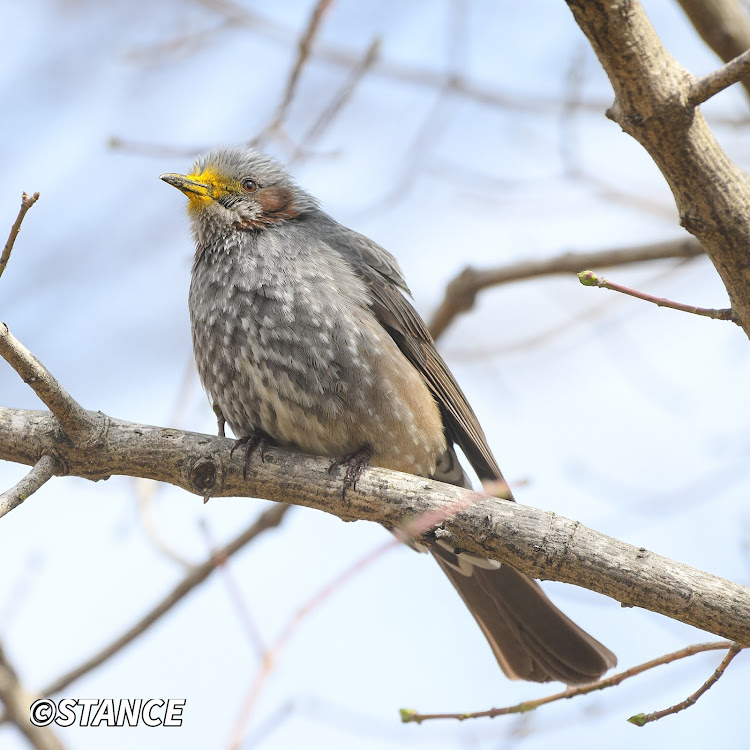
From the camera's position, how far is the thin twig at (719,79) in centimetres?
227

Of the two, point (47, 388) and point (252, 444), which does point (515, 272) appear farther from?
point (47, 388)

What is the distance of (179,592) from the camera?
4570 mm

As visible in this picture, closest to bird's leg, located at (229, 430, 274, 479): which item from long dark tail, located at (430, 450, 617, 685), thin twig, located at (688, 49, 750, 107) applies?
long dark tail, located at (430, 450, 617, 685)

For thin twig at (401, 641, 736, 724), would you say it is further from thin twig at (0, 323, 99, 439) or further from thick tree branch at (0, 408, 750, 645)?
thin twig at (0, 323, 99, 439)

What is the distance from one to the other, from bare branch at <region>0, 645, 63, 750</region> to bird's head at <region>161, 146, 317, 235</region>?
2318mm

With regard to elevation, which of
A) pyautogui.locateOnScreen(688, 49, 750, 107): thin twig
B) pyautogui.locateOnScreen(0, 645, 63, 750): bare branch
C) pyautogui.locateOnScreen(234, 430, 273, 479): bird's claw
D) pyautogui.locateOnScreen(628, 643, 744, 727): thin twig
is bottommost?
pyautogui.locateOnScreen(628, 643, 744, 727): thin twig

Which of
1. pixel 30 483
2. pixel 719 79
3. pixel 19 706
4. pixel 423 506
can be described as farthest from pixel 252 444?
pixel 719 79

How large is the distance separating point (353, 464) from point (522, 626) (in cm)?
118

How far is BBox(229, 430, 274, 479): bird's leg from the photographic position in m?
3.56

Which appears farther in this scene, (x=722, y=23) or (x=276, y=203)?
(x=276, y=203)

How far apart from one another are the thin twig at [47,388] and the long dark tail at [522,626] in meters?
1.77

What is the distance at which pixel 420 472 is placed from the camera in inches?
164

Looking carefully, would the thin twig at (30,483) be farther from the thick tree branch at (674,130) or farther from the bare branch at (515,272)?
the bare branch at (515,272)

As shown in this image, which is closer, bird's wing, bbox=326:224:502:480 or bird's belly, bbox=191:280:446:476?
bird's belly, bbox=191:280:446:476
